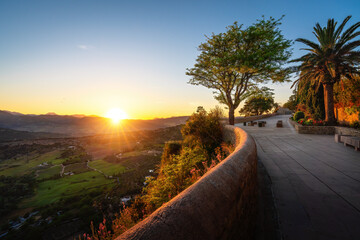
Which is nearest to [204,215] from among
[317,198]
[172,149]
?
[317,198]

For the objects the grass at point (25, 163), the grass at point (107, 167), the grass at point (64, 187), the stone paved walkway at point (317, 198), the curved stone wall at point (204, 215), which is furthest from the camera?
the grass at point (25, 163)

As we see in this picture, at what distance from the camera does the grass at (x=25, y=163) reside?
62000 millimetres

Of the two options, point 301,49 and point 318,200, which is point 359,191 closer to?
point 318,200

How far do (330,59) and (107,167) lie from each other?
6399 centimetres

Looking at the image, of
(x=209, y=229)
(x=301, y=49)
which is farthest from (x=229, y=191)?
(x=301, y=49)

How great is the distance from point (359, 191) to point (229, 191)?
157 inches

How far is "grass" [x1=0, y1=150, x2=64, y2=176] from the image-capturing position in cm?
6200

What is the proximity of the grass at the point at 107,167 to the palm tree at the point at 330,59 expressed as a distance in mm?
52425

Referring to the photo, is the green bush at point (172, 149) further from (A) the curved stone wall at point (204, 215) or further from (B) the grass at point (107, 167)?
(B) the grass at point (107, 167)

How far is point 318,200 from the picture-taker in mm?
3109

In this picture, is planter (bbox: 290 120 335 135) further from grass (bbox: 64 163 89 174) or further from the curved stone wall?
grass (bbox: 64 163 89 174)

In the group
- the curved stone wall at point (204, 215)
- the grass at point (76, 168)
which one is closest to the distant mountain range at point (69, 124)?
the grass at point (76, 168)

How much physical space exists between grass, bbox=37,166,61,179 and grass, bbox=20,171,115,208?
5837 mm

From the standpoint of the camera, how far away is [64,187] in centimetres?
4362
